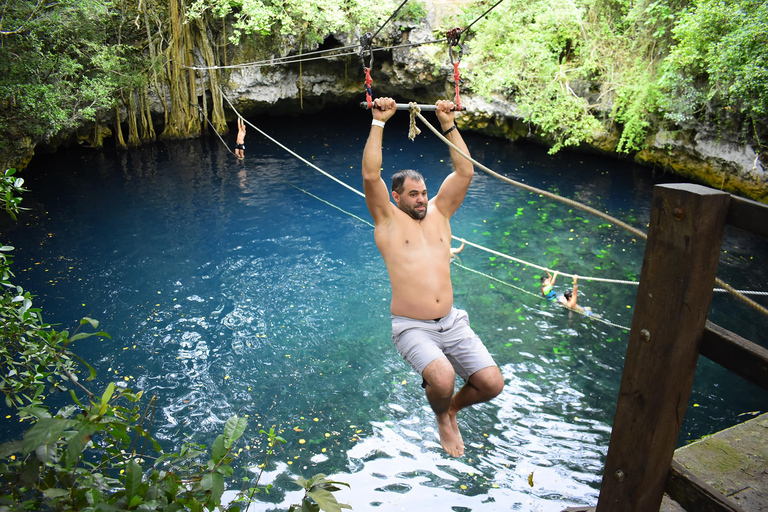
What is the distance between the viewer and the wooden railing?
1677 mm

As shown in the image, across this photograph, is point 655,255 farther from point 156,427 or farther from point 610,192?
point 610,192

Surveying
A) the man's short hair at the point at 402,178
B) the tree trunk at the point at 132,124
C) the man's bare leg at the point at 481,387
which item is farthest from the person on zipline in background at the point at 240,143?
the man's bare leg at the point at 481,387

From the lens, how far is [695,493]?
5.97 feet

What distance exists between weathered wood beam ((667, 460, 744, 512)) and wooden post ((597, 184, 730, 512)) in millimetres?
38

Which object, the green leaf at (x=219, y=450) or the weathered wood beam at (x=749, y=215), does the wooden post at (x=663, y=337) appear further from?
the green leaf at (x=219, y=450)

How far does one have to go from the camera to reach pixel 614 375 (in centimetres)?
607

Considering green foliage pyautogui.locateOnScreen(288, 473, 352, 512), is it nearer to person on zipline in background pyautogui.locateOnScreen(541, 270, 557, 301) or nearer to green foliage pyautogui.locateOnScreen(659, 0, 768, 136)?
person on zipline in background pyautogui.locateOnScreen(541, 270, 557, 301)

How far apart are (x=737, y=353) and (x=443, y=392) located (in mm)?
1703

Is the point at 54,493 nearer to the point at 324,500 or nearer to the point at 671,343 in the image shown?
the point at 324,500

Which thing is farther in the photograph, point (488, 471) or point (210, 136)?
point (210, 136)

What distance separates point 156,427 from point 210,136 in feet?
41.9

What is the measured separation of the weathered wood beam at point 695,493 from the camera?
1715 mm

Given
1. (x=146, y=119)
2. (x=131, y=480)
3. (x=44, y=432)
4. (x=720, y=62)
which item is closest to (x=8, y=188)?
(x=44, y=432)

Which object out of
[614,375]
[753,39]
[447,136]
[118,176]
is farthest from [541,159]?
[447,136]
